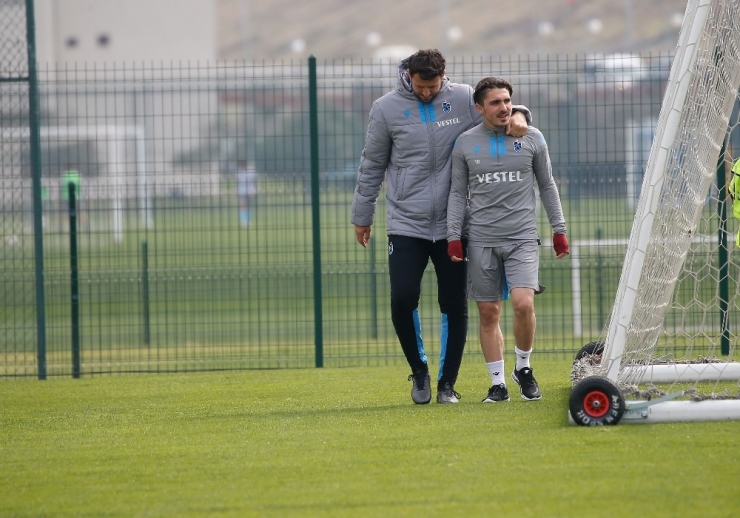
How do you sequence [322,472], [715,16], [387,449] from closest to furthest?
[322,472] < [387,449] < [715,16]

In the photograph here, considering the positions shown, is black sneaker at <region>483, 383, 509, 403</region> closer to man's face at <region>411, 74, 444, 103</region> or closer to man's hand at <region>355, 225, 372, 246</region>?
man's hand at <region>355, 225, 372, 246</region>

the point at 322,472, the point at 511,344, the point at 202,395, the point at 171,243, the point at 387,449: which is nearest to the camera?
the point at 322,472

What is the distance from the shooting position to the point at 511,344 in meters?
12.2

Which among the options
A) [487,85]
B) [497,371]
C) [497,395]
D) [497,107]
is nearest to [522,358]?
[497,371]

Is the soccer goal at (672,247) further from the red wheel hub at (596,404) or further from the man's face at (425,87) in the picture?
the man's face at (425,87)

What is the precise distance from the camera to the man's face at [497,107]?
7344 millimetres

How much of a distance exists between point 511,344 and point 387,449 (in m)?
6.03

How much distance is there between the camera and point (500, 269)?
758 cm

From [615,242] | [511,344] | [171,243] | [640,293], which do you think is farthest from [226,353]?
[640,293]

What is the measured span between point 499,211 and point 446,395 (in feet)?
4.01

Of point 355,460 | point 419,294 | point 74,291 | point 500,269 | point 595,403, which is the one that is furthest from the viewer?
point 74,291

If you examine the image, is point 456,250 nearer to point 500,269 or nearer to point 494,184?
point 500,269

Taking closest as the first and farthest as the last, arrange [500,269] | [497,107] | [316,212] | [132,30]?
[497,107] < [500,269] < [316,212] < [132,30]

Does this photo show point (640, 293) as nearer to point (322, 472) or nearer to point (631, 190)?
point (322, 472)
